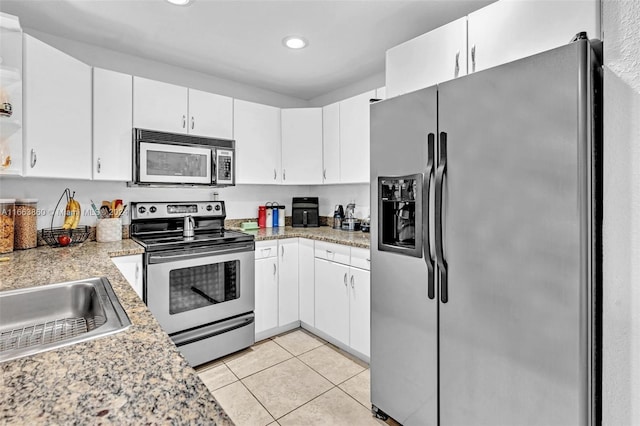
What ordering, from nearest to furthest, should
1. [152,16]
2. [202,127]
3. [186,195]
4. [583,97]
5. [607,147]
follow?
[607,147] < [583,97] < [152,16] < [202,127] < [186,195]

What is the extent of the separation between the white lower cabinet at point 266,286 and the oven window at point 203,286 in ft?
0.69

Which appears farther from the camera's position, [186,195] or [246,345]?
[186,195]

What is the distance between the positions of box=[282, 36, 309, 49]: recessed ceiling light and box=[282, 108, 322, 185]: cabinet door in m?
0.76

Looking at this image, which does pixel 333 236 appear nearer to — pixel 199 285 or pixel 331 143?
pixel 331 143

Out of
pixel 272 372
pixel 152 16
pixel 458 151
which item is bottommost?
pixel 272 372

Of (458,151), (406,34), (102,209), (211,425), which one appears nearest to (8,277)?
(102,209)

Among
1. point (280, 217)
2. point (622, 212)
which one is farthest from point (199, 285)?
point (622, 212)

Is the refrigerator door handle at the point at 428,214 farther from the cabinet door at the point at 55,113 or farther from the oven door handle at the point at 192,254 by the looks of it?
the cabinet door at the point at 55,113

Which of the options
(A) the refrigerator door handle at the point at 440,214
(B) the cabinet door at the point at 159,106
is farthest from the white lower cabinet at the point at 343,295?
(B) the cabinet door at the point at 159,106

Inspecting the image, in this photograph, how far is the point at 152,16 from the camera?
2.09 meters

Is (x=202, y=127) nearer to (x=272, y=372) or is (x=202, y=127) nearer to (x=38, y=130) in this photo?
(x=38, y=130)

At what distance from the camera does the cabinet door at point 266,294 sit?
2.78m

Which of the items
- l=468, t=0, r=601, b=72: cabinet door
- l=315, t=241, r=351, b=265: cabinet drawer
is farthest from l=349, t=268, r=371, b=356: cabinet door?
l=468, t=0, r=601, b=72: cabinet door

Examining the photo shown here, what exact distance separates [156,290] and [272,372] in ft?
3.19
